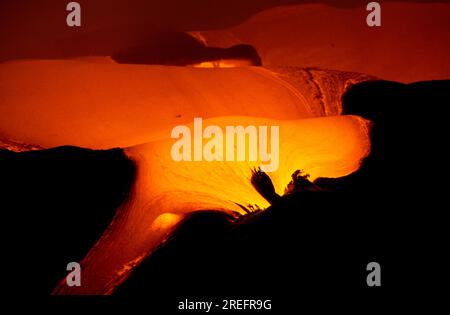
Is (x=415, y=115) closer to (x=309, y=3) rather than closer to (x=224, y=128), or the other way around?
(x=224, y=128)

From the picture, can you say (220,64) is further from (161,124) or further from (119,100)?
(161,124)

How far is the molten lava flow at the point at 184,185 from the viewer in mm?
1395

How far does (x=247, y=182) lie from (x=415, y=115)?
931 millimetres

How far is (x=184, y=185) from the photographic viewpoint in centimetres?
170

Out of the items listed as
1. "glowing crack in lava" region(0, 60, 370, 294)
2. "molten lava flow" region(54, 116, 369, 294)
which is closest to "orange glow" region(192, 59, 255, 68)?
"glowing crack in lava" region(0, 60, 370, 294)

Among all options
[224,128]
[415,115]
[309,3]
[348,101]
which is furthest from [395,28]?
[224,128]

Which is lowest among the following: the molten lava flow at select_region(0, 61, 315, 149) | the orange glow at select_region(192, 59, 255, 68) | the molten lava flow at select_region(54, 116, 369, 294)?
the molten lava flow at select_region(54, 116, 369, 294)

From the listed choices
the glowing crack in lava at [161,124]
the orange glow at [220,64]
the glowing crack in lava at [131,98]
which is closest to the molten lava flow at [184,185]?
the glowing crack in lava at [161,124]

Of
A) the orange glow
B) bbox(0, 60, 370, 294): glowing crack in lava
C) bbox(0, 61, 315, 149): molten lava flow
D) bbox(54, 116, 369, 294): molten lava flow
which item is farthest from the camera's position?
the orange glow

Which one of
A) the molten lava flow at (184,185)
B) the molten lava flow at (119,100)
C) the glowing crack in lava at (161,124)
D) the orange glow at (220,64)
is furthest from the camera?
the orange glow at (220,64)

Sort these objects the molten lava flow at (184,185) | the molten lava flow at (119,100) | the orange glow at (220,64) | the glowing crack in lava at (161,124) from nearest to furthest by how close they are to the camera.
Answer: the molten lava flow at (184,185) < the glowing crack in lava at (161,124) < the molten lava flow at (119,100) < the orange glow at (220,64)

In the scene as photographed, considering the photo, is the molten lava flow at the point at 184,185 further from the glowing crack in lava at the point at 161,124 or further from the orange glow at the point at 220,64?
the orange glow at the point at 220,64

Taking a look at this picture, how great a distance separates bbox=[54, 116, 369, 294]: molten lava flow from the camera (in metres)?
1.39

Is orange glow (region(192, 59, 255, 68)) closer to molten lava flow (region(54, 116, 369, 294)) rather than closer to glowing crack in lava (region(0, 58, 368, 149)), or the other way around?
glowing crack in lava (region(0, 58, 368, 149))
